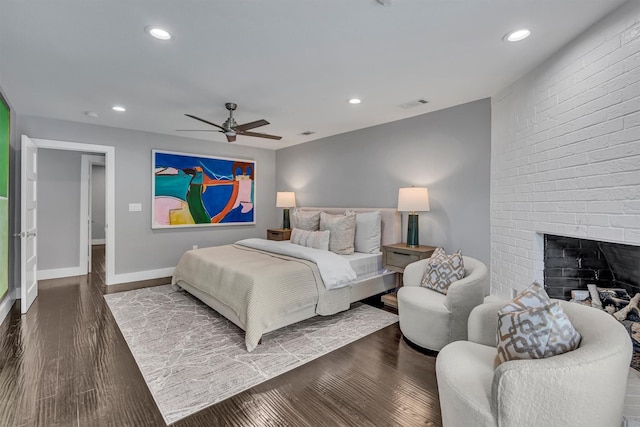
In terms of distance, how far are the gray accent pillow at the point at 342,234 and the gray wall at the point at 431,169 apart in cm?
63

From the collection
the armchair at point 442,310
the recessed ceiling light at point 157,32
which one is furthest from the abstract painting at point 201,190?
the armchair at point 442,310

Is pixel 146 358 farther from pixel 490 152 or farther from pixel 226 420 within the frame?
pixel 490 152

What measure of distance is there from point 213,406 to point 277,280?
116 cm

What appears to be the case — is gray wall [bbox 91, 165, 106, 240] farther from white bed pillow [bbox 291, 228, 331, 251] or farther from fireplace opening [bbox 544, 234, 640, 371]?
fireplace opening [bbox 544, 234, 640, 371]

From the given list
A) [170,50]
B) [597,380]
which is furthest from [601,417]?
[170,50]

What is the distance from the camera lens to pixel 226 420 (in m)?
1.81

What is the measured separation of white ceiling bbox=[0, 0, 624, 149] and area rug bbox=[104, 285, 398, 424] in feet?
8.22

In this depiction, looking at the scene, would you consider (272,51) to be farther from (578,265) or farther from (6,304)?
(6,304)

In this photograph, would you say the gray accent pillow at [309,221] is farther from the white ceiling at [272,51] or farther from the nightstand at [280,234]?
the white ceiling at [272,51]

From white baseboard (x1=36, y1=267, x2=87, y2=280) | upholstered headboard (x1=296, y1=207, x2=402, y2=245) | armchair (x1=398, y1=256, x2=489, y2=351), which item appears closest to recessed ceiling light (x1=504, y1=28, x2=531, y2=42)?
armchair (x1=398, y1=256, x2=489, y2=351)

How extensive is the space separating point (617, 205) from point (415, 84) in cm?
192

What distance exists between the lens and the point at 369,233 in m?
4.26

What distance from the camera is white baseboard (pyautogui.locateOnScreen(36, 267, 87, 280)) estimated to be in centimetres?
498

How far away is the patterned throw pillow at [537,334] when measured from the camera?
1357mm
